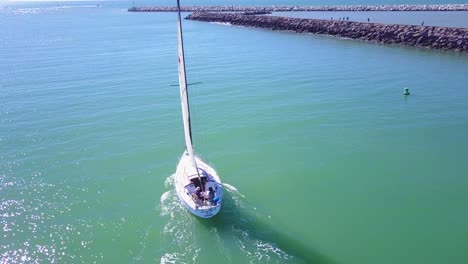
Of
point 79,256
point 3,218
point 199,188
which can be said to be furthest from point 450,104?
point 3,218

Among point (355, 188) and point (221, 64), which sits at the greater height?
point (221, 64)

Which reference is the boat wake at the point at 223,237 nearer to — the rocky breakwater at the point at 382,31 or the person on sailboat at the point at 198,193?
the person on sailboat at the point at 198,193

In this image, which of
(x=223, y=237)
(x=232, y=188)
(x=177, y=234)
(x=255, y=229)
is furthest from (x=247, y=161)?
(x=177, y=234)

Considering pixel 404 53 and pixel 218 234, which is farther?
pixel 404 53

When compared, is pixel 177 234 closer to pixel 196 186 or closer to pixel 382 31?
pixel 196 186

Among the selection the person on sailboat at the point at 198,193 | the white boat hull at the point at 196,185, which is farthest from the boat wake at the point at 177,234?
the person on sailboat at the point at 198,193

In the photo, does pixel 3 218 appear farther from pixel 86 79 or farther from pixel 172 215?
pixel 86 79

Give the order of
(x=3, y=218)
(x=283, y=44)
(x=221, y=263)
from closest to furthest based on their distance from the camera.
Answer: (x=221, y=263), (x=3, y=218), (x=283, y=44)
